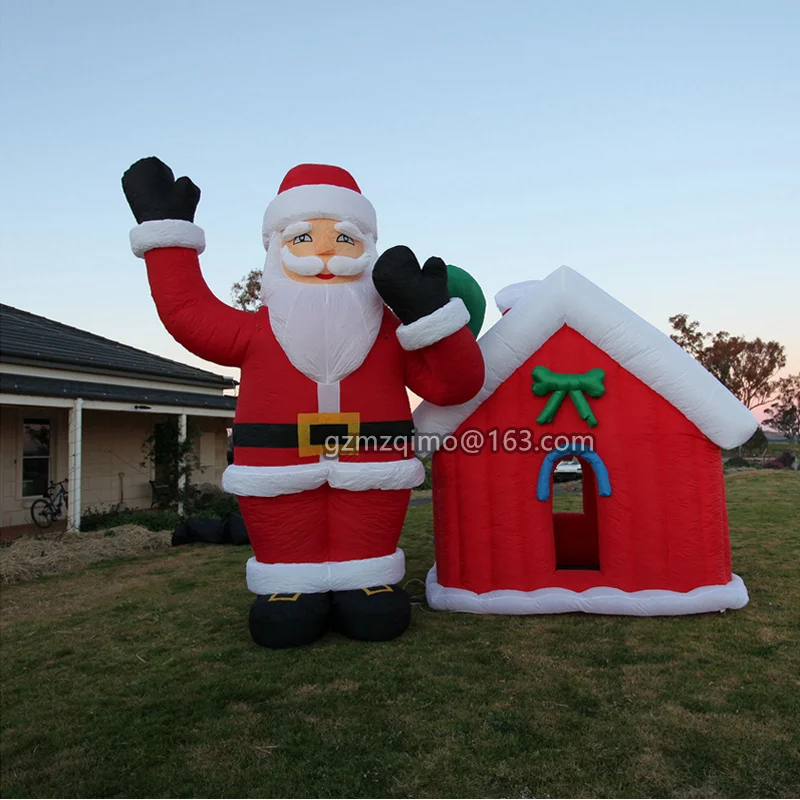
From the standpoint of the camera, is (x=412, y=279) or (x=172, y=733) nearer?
(x=172, y=733)

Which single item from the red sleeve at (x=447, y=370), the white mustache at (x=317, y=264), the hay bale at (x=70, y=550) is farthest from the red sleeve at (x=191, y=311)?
the hay bale at (x=70, y=550)

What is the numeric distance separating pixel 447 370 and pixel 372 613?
144cm

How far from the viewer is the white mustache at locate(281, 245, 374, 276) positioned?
359cm

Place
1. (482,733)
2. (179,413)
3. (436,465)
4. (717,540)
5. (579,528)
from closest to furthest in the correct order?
1. (482,733)
2. (717,540)
3. (436,465)
4. (579,528)
5. (179,413)

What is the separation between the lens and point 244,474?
3.48 meters

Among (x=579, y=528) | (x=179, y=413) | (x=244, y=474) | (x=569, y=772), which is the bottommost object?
(x=569, y=772)

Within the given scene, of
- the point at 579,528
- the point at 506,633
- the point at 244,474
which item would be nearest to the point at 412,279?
the point at 244,474

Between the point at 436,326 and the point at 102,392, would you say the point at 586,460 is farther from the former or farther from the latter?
the point at 102,392

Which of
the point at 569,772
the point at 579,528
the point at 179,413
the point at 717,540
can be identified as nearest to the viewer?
the point at 569,772

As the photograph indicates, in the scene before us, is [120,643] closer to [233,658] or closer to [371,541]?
[233,658]

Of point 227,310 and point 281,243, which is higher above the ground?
point 281,243

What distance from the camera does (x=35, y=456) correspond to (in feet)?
29.8

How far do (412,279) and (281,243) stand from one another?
97cm

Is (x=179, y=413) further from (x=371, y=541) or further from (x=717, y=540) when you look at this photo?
(x=717, y=540)
